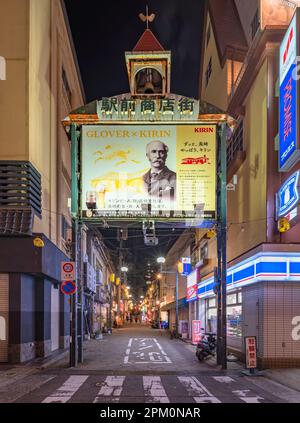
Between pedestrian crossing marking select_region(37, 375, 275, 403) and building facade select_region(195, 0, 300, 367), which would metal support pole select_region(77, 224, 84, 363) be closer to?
pedestrian crossing marking select_region(37, 375, 275, 403)

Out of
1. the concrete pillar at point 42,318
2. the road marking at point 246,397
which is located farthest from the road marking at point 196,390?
the concrete pillar at point 42,318

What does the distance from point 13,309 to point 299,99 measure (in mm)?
12936

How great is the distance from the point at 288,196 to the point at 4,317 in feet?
38.1

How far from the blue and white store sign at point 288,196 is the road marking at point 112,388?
771 centimetres

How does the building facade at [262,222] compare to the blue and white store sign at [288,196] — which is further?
the building facade at [262,222]

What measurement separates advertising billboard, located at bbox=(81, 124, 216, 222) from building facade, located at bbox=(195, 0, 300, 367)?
214 centimetres

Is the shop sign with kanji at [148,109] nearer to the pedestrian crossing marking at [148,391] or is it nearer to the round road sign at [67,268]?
the round road sign at [67,268]

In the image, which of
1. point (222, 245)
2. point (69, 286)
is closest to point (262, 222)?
point (222, 245)

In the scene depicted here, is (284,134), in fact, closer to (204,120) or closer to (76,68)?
(204,120)

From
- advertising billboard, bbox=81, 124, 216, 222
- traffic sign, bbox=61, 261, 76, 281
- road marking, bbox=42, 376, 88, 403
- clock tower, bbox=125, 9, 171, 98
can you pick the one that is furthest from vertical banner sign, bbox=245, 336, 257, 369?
clock tower, bbox=125, 9, 171, 98

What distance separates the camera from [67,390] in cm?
1327

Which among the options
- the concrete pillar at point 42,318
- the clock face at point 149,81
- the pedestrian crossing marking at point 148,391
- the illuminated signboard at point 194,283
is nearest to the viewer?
the pedestrian crossing marking at point 148,391

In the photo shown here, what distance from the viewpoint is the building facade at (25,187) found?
1897 centimetres

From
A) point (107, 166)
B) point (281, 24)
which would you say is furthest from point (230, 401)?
point (281, 24)
